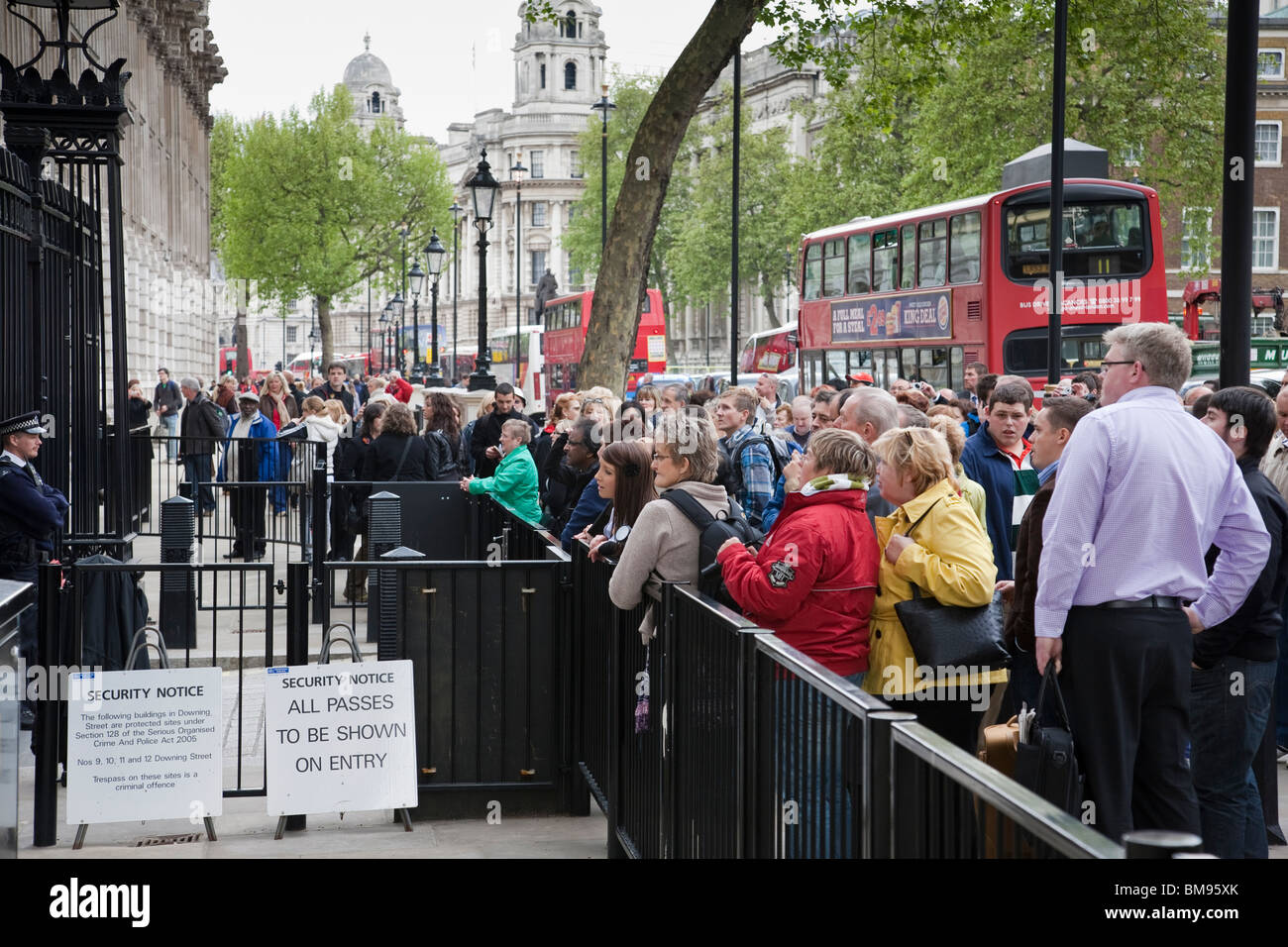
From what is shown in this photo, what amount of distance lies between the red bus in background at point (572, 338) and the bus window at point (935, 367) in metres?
22.3

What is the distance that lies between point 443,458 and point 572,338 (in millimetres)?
37403

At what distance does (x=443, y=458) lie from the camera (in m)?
13.6

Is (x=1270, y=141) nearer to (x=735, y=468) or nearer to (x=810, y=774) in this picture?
(x=735, y=468)

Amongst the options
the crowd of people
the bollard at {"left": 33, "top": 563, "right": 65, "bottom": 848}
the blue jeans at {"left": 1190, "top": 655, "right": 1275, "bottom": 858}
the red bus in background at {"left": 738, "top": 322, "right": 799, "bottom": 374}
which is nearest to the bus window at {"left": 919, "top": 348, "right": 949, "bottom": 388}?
the crowd of people

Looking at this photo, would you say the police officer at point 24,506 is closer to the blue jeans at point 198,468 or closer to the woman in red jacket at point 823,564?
the woman in red jacket at point 823,564

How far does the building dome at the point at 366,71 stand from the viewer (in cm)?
16588

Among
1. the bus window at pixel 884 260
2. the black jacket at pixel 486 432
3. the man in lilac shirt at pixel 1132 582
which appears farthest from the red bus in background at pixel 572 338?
the man in lilac shirt at pixel 1132 582

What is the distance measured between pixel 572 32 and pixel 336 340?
42.7m

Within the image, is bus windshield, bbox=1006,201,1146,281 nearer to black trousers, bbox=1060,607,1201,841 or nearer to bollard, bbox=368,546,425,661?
bollard, bbox=368,546,425,661

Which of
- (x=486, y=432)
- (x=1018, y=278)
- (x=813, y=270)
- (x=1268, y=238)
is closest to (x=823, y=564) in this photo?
(x=486, y=432)

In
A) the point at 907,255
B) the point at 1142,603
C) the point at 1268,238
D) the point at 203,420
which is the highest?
the point at 1268,238
